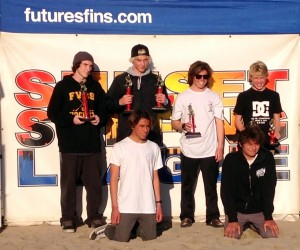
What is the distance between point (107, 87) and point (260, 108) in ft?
5.83

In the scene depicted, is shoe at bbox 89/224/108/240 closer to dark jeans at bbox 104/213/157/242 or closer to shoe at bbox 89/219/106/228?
dark jeans at bbox 104/213/157/242

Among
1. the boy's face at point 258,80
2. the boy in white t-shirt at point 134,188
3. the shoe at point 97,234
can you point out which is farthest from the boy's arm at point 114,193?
the boy's face at point 258,80

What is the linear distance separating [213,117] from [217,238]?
4.42ft

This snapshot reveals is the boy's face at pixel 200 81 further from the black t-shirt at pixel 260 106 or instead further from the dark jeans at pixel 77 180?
the dark jeans at pixel 77 180

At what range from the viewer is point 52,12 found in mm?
7305

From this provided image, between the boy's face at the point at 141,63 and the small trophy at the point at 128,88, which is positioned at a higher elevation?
the boy's face at the point at 141,63

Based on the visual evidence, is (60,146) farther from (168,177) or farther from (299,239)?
(299,239)

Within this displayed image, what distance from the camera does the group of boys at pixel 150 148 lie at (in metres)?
6.55

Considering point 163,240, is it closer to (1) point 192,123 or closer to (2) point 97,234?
(2) point 97,234

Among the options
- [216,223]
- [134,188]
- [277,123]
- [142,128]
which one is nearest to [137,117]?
[142,128]

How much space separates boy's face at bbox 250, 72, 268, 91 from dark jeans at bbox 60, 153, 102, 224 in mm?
1903

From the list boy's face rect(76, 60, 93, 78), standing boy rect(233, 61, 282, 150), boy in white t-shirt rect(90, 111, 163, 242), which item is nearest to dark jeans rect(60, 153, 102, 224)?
boy in white t-shirt rect(90, 111, 163, 242)

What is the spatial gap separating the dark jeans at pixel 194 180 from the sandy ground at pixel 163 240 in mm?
181

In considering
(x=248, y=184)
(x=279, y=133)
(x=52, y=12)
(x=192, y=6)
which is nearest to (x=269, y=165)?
(x=248, y=184)
